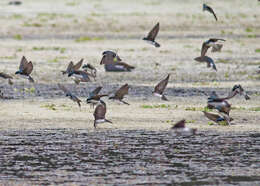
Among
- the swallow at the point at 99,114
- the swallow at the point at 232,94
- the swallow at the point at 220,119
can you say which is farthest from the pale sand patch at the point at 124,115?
the swallow at the point at 99,114

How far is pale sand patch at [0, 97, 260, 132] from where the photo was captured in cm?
1614

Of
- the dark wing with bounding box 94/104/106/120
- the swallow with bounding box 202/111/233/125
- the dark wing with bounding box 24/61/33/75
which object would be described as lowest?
the swallow with bounding box 202/111/233/125

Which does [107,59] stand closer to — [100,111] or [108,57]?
[108,57]

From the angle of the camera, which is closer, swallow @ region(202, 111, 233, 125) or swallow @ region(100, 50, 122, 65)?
swallow @ region(202, 111, 233, 125)

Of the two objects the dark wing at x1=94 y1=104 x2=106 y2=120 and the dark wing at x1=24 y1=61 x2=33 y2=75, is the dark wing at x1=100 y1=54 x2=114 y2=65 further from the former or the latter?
the dark wing at x1=94 y1=104 x2=106 y2=120

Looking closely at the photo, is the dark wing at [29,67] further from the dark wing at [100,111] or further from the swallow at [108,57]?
the dark wing at [100,111]

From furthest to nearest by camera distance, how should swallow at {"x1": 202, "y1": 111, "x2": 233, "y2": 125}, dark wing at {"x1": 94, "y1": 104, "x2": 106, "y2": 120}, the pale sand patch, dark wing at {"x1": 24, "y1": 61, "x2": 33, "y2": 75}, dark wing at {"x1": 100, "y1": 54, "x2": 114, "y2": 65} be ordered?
dark wing at {"x1": 100, "y1": 54, "x2": 114, "y2": 65} < dark wing at {"x1": 24, "y1": 61, "x2": 33, "y2": 75} < the pale sand patch < swallow at {"x1": 202, "y1": 111, "x2": 233, "y2": 125} < dark wing at {"x1": 94, "y1": 104, "x2": 106, "y2": 120}

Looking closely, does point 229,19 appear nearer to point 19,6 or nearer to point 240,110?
point 19,6

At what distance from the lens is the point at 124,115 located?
17.4 m

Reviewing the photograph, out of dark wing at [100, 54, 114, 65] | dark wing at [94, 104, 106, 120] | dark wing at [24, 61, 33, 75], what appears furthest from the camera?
dark wing at [100, 54, 114, 65]

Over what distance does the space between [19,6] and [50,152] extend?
41.4 metres

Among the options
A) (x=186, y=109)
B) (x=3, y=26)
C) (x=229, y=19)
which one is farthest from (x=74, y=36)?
Answer: (x=186, y=109)

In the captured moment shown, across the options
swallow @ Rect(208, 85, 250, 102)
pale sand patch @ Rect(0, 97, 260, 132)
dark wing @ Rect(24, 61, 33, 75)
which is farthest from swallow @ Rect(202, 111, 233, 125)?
dark wing @ Rect(24, 61, 33, 75)

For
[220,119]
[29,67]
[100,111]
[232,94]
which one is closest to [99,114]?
[100,111]
